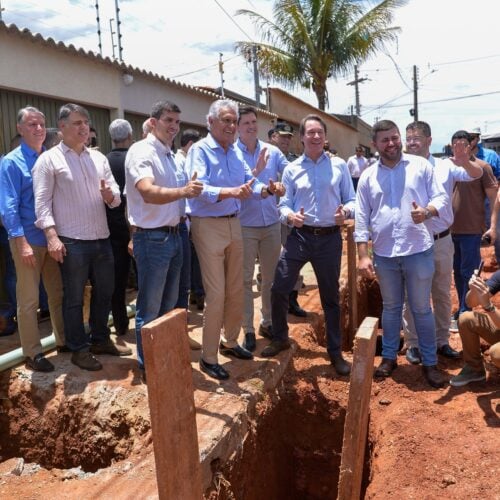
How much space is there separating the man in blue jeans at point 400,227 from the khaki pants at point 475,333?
0.81ft

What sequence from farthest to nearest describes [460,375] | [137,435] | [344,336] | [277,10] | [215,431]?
[277,10] → [344,336] → [460,375] → [137,435] → [215,431]

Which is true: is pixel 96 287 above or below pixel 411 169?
below

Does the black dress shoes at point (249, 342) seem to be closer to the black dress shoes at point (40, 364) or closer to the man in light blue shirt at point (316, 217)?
the man in light blue shirt at point (316, 217)

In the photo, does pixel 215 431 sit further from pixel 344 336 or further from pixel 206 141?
pixel 344 336

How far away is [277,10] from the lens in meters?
16.3

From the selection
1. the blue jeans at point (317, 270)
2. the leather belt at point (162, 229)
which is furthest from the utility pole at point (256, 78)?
the leather belt at point (162, 229)

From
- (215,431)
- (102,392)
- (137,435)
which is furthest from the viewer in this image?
(102,392)

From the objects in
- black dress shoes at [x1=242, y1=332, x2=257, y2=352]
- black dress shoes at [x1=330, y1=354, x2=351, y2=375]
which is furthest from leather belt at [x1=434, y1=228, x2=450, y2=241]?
black dress shoes at [x1=242, y1=332, x2=257, y2=352]

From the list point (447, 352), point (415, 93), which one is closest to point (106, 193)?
point (447, 352)

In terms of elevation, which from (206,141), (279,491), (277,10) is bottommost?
(279,491)

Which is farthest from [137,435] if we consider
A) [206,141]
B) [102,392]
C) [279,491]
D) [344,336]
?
Answer: [344,336]

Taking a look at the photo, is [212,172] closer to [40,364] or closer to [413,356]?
[40,364]

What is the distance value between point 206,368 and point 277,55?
572 inches

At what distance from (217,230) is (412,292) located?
1.66 meters
